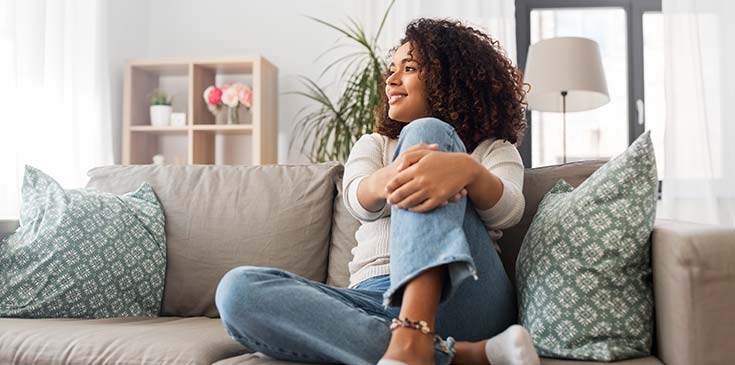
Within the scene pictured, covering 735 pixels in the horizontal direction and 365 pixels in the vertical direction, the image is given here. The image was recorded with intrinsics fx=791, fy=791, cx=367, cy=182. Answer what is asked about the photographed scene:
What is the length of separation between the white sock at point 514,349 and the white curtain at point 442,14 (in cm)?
294

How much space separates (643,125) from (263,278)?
3.16 metres

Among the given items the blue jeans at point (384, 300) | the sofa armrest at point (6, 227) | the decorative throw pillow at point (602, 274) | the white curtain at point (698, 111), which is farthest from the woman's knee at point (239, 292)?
the white curtain at point (698, 111)

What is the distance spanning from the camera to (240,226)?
6.51 ft

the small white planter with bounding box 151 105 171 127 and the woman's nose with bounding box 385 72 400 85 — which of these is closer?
the woman's nose with bounding box 385 72 400 85

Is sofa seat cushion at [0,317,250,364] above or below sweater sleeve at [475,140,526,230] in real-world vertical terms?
below

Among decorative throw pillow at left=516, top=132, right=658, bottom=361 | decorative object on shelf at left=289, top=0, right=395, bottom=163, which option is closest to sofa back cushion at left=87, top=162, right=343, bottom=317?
decorative throw pillow at left=516, top=132, right=658, bottom=361

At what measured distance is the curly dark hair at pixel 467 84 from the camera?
173cm

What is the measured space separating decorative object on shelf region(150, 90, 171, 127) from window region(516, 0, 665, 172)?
1.83m

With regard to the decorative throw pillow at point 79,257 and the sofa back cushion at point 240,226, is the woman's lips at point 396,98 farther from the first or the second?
the decorative throw pillow at point 79,257

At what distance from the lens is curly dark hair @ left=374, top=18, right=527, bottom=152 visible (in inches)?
68.1

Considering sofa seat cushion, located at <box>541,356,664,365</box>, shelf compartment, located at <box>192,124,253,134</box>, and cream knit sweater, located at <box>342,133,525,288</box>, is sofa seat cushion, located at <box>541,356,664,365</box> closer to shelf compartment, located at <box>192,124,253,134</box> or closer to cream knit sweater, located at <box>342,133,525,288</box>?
cream knit sweater, located at <box>342,133,525,288</box>

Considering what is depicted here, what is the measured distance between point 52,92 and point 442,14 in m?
1.95

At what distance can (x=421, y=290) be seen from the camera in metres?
1.25

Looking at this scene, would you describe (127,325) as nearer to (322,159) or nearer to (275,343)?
(275,343)
